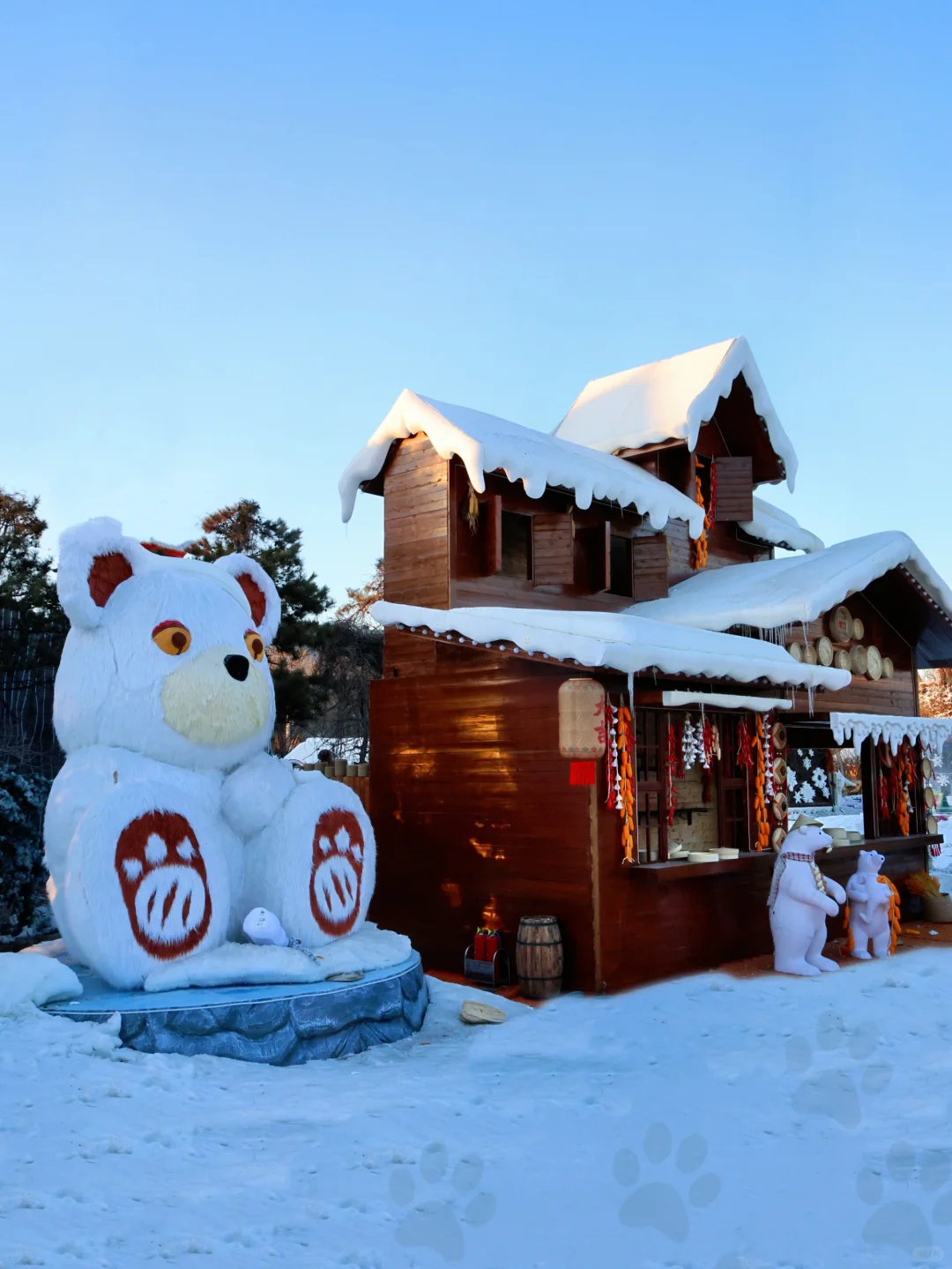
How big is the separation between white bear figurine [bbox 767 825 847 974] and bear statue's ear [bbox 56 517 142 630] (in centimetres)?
631

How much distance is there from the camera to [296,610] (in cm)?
1792

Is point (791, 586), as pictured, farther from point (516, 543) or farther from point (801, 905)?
point (801, 905)

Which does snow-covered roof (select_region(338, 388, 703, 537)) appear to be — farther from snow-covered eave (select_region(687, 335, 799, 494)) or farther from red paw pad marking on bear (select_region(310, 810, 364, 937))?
red paw pad marking on bear (select_region(310, 810, 364, 937))

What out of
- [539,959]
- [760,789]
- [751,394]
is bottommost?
[539,959]

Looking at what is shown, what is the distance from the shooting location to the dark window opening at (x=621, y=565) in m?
12.3

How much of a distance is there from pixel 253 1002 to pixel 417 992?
161cm

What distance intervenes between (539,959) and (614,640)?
268cm

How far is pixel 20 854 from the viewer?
9.84 meters

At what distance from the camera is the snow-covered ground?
402cm

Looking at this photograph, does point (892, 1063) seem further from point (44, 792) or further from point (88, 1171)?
point (44, 792)

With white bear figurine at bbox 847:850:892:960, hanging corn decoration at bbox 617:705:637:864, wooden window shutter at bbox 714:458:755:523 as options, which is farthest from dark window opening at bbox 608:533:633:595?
white bear figurine at bbox 847:850:892:960

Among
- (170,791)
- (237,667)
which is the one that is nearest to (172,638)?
(237,667)

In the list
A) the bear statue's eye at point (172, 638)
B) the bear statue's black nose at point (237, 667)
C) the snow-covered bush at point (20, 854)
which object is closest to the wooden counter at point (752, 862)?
the bear statue's black nose at point (237, 667)

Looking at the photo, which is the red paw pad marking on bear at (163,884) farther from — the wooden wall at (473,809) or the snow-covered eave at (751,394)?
the snow-covered eave at (751,394)
